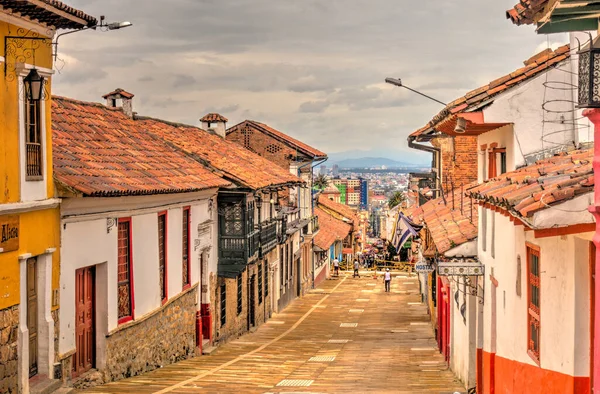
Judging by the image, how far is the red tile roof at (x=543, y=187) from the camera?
808cm

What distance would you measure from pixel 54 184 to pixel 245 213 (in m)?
12.2

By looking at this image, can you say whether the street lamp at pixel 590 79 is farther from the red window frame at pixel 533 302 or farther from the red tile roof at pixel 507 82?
the red tile roof at pixel 507 82

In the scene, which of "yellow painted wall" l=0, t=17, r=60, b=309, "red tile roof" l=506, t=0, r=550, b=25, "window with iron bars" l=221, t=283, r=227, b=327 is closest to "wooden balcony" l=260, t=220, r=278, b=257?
"window with iron bars" l=221, t=283, r=227, b=327

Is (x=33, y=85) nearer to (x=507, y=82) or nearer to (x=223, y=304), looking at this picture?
(x=507, y=82)

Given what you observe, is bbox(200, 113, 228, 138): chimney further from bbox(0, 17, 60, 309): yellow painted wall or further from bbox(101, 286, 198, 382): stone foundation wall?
bbox(0, 17, 60, 309): yellow painted wall

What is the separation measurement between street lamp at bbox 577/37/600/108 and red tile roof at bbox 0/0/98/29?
7.81 m

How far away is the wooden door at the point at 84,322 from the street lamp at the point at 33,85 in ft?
12.2

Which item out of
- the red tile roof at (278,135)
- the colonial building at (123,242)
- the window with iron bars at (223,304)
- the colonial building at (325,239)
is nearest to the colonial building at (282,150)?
the red tile roof at (278,135)

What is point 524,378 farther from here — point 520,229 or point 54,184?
point 54,184

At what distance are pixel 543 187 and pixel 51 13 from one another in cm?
773

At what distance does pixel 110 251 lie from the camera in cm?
1644

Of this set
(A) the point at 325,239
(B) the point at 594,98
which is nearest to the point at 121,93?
(B) the point at 594,98

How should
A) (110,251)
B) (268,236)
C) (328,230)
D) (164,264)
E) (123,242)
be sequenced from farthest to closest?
(328,230) < (268,236) < (164,264) < (123,242) < (110,251)

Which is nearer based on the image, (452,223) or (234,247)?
(452,223)
